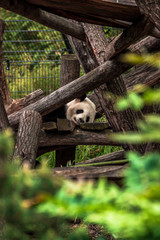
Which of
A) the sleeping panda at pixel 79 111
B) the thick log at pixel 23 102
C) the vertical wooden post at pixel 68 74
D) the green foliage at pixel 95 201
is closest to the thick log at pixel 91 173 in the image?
the green foliage at pixel 95 201

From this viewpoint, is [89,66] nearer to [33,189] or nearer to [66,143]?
[66,143]

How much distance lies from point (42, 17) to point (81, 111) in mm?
1986

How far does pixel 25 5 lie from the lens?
2.71 m

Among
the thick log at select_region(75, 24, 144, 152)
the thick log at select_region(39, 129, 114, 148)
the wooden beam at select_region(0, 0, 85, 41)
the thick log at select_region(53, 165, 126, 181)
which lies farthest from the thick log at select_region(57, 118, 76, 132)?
the thick log at select_region(53, 165, 126, 181)

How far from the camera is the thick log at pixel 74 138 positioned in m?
4.26

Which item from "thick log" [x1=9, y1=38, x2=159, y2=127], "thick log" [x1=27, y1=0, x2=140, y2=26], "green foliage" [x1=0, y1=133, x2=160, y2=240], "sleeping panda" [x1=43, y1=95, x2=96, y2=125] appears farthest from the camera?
"sleeping panda" [x1=43, y1=95, x2=96, y2=125]

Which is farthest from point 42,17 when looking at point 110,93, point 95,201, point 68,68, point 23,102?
point 95,201

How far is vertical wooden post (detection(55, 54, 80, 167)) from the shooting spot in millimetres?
5004

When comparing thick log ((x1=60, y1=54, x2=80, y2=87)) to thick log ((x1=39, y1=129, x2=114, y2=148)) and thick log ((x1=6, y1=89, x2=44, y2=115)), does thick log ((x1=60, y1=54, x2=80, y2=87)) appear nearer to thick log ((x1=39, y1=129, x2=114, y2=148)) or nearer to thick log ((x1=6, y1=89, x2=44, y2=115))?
thick log ((x1=6, y1=89, x2=44, y2=115))

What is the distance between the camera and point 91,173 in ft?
6.03

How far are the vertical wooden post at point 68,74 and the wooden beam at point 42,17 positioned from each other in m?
1.27

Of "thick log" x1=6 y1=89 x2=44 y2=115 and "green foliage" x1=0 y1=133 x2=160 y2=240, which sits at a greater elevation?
"thick log" x1=6 y1=89 x2=44 y2=115

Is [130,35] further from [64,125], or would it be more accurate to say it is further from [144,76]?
[64,125]

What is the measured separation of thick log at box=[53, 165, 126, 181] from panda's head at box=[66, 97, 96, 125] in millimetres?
2800
